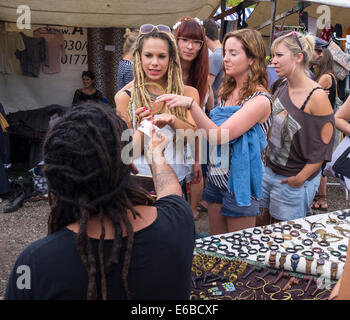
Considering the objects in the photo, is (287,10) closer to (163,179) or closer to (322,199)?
(322,199)

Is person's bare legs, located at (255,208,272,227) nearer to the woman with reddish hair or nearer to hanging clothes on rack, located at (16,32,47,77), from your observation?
the woman with reddish hair

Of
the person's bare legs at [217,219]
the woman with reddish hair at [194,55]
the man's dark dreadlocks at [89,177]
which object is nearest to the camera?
the man's dark dreadlocks at [89,177]

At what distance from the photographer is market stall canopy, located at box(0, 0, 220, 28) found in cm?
534

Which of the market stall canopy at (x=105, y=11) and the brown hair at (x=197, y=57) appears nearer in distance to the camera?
the brown hair at (x=197, y=57)

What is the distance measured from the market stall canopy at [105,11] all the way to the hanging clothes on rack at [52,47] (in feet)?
1.99

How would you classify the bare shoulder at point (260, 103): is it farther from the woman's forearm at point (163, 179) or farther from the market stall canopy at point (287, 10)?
the market stall canopy at point (287, 10)

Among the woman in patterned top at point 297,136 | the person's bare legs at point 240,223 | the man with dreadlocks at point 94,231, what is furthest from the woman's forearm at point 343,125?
the man with dreadlocks at point 94,231

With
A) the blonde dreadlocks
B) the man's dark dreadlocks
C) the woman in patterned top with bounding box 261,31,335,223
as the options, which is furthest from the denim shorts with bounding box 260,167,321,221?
the man's dark dreadlocks

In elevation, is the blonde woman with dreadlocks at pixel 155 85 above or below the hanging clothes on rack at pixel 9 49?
below

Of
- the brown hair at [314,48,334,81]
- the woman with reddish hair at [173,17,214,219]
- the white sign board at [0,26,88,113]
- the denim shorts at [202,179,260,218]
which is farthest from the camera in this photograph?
the white sign board at [0,26,88,113]

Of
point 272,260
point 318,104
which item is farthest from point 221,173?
point 318,104

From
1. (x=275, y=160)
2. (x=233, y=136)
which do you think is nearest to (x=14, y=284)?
(x=233, y=136)

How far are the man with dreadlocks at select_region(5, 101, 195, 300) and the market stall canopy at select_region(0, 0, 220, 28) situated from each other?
16.3 feet

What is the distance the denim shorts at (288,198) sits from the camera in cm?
235
